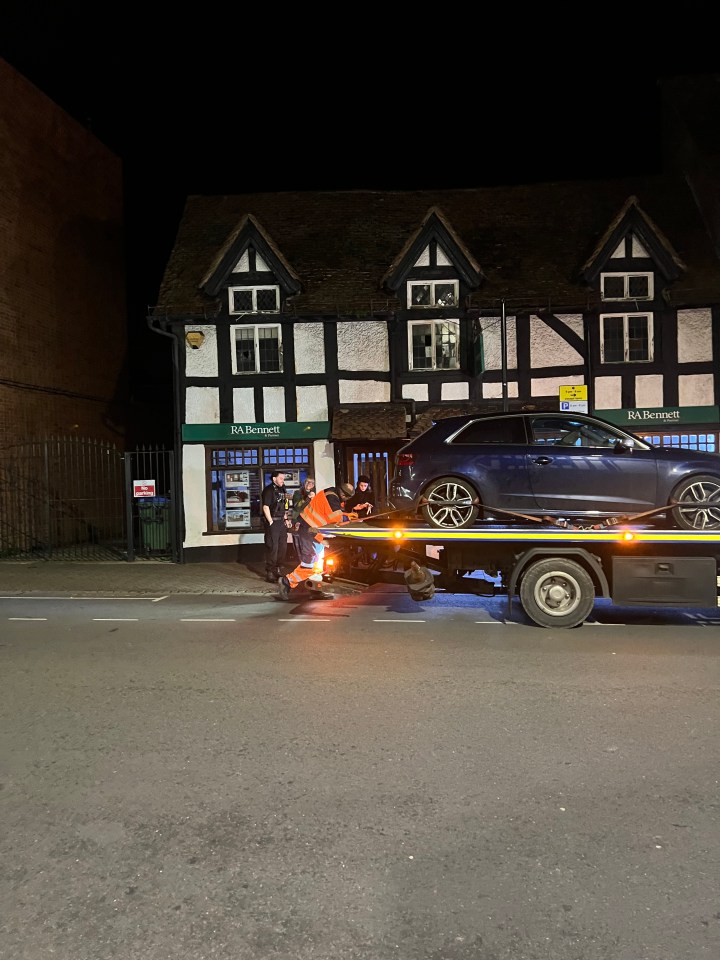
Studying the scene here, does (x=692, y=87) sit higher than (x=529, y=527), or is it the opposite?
(x=692, y=87)

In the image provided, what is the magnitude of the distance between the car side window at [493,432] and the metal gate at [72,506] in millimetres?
8630

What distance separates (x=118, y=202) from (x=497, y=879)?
954 inches

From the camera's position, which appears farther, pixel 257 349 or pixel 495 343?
pixel 257 349

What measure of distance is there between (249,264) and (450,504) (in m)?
10.6

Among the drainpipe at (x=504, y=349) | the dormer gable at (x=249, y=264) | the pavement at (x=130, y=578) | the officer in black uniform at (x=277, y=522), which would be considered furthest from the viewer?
the dormer gable at (x=249, y=264)

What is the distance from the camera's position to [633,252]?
1639 cm

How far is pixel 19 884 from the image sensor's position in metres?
3.07

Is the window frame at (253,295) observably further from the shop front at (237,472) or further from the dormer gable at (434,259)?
the shop front at (237,472)

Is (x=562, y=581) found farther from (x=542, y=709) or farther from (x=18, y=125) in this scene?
(x=18, y=125)

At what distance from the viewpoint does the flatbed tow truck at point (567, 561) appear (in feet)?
26.6

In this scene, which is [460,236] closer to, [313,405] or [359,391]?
[359,391]

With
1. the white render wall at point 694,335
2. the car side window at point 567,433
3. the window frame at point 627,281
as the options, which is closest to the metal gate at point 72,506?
the car side window at point 567,433

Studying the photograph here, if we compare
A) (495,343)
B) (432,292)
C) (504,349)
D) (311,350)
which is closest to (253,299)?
(311,350)

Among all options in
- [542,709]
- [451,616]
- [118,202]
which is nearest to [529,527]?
[451,616]
